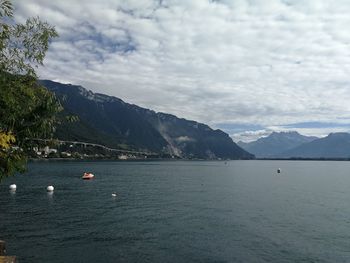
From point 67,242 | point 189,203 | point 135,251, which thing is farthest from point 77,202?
point 135,251

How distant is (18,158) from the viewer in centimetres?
1914

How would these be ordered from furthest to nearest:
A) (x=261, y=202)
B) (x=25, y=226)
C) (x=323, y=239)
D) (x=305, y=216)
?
(x=261, y=202)
(x=305, y=216)
(x=25, y=226)
(x=323, y=239)

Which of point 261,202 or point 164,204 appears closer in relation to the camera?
point 164,204

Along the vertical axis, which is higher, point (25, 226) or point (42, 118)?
point (42, 118)

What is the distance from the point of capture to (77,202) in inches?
3627

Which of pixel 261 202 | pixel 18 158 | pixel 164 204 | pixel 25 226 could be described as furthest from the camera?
pixel 261 202

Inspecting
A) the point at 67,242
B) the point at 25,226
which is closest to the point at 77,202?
the point at 25,226

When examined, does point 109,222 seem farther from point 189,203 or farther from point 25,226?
point 189,203

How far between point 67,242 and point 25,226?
12946 mm

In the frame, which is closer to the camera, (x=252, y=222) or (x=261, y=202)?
(x=252, y=222)

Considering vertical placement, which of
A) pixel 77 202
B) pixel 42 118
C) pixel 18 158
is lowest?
pixel 77 202

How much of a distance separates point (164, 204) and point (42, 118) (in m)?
72.0

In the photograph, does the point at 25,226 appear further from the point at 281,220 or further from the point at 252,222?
the point at 281,220

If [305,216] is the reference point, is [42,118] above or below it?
above
